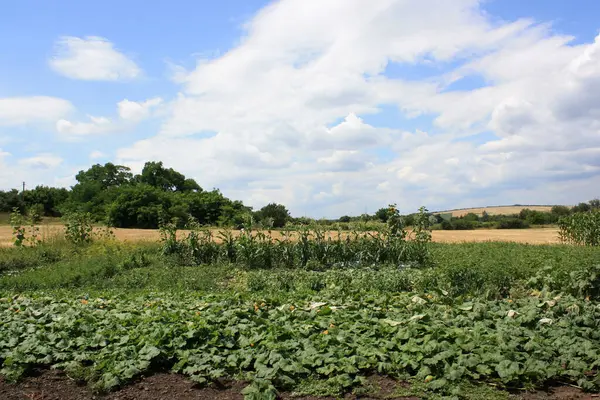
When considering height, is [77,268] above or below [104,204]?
below

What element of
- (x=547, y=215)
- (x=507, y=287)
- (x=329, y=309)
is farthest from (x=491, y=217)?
(x=329, y=309)

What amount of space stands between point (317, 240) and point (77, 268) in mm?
5800

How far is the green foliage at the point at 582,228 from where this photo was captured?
1905 cm

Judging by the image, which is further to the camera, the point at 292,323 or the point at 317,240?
the point at 317,240

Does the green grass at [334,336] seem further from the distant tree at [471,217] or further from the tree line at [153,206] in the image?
the distant tree at [471,217]

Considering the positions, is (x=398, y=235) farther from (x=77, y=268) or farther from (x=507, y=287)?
(x=77, y=268)

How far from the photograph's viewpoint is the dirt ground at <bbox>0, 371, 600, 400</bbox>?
14.1ft

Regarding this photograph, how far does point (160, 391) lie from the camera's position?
14.8 feet

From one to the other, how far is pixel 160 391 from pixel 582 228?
62.3 ft

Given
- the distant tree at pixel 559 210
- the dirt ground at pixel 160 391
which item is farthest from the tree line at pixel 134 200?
the distant tree at pixel 559 210

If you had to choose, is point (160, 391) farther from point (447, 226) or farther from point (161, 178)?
point (161, 178)

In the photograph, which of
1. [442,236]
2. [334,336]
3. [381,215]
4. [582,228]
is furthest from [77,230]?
[442,236]

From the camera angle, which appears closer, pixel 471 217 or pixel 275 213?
pixel 275 213

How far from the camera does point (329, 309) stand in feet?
20.5
